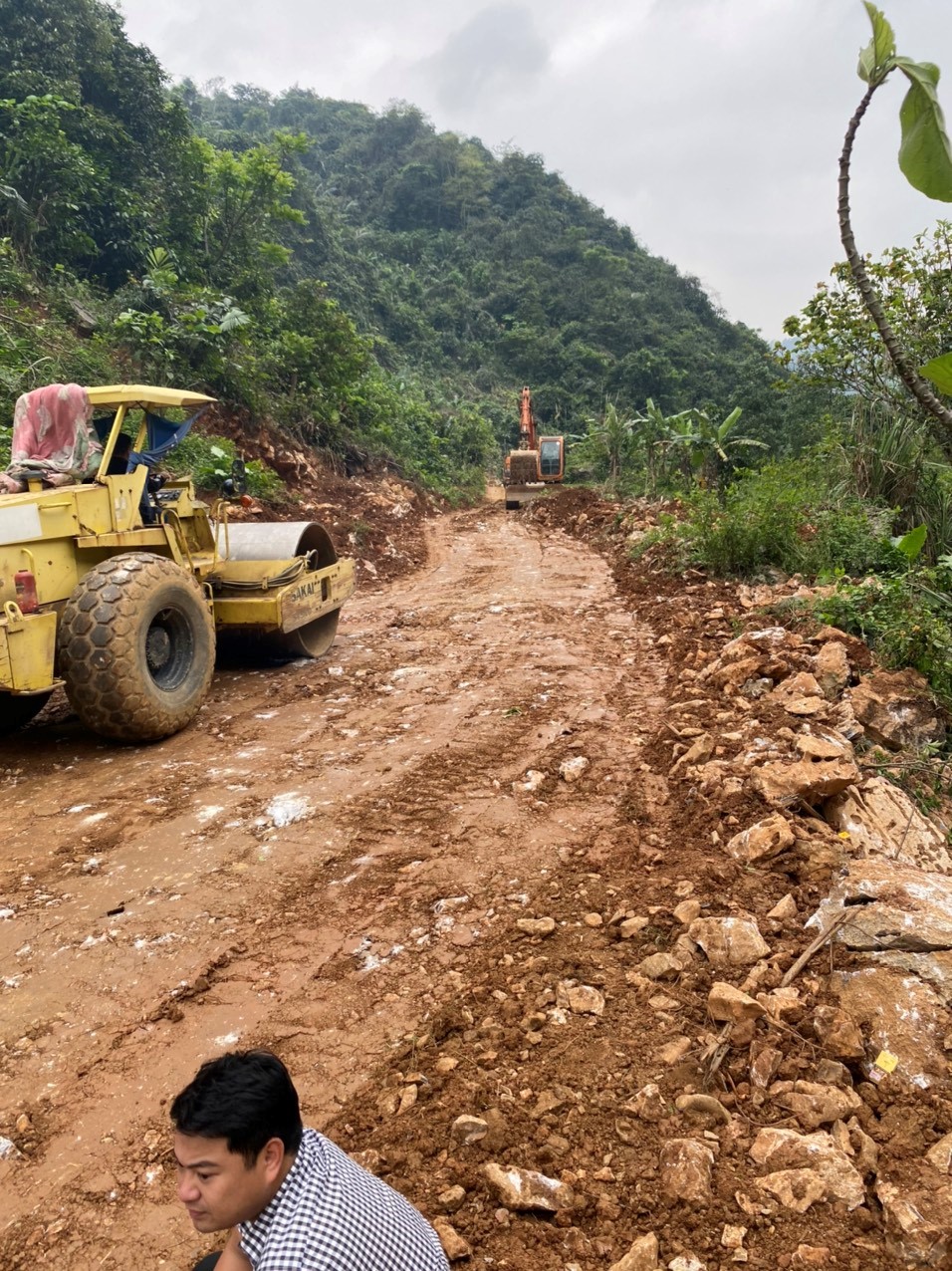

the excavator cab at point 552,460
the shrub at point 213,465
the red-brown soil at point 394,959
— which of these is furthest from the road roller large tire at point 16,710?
the excavator cab at point 552,460

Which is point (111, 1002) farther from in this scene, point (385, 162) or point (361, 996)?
point (385, 162)

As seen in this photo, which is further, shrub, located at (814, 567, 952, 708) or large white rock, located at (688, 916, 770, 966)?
shrub, located at (814, 567, 952, 708)

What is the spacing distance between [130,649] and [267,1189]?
141 inches

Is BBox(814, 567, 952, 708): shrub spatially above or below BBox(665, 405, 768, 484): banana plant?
below

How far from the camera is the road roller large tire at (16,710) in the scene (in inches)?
192

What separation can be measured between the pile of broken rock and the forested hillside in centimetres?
931

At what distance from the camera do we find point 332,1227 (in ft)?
4.13

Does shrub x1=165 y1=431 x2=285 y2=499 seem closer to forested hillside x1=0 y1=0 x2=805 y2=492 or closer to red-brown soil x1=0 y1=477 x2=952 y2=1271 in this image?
forested hillside x1=0 y1=0 x2=805 y2=492

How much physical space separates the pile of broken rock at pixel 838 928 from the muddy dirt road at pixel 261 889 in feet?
1.71

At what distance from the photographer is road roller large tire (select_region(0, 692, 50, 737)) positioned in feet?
16.0

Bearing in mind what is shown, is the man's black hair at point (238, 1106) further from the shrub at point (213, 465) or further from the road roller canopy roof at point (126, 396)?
the shrub at point (213, 465)

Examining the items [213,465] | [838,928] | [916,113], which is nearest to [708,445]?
[213,465]

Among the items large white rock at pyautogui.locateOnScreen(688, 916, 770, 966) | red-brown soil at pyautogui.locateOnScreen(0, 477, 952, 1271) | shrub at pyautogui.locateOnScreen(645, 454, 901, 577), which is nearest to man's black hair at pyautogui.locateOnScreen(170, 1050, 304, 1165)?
red-brown soil at pyautogui.locateOnScreen(0, 477, 952, 1271)

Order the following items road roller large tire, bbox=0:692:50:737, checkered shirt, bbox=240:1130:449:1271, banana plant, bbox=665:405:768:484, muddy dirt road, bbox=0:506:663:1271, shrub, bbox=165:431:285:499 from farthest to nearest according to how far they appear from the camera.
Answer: banana plant, bbox=665:405:768:484 < shrub, bbox=165:431:285:499 < road roller large tire, bbox=0:692:50:737 < muddy dirt road, bbox=0:506:663:1271 < checkered shirt, bbox=240:1130:449:1271
